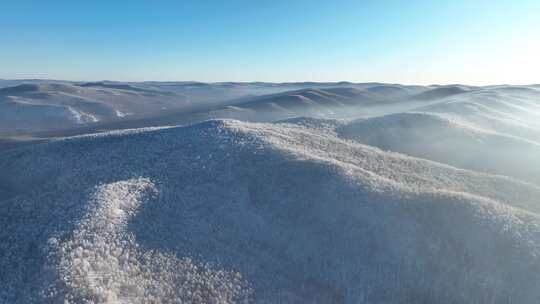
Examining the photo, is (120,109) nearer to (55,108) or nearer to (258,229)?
(55,108)

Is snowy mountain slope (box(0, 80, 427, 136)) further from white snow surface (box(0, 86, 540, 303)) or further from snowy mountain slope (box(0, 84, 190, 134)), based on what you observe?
white snow surface (box(0, 86, 540, 303))

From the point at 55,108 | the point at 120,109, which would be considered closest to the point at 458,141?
the point at 55,108

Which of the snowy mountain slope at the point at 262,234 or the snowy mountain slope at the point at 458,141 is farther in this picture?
the snowy mountain slope at the point at 458,141

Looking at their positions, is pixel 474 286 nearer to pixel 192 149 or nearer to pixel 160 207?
pixel 160 207

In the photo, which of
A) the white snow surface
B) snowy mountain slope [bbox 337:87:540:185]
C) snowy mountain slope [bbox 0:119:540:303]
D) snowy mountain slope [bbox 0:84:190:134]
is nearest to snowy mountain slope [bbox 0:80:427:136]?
snowy mountain slope [bbox 0:84:190:134]

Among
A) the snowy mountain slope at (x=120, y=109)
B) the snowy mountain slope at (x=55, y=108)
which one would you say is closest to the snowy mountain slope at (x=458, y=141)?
the snowy mountain slope at (x=120, y=109)

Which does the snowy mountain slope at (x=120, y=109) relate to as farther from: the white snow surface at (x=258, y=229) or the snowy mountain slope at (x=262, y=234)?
the snowy mountain slope at (x=262, y=234)

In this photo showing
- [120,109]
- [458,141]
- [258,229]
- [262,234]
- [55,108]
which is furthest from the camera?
[120,109]

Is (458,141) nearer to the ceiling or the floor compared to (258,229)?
nearer to the ceiling
